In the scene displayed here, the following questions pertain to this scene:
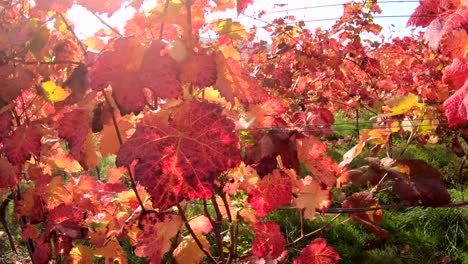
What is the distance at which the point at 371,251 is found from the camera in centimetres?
293

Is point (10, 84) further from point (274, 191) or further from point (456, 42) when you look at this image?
point (456, 42)

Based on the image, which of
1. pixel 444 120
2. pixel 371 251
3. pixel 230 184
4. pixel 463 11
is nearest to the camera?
pixel 463 11

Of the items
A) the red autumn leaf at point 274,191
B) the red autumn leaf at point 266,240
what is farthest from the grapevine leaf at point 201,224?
the red autumn leaf at point 274,191

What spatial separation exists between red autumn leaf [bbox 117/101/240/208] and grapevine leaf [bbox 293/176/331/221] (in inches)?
24.9

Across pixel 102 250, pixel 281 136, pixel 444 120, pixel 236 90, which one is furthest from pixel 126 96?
pixel 444 120

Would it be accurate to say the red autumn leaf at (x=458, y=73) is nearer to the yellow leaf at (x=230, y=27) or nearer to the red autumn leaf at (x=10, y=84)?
the yellow leaf at (x=230, y=27)

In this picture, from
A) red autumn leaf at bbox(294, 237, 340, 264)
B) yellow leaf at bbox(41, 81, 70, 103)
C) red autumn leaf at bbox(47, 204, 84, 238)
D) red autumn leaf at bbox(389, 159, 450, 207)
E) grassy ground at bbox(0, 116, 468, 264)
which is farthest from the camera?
grassy ground at bbox(0, 116, 468, 264)

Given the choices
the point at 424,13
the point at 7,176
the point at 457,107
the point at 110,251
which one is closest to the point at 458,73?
the point at 457,107

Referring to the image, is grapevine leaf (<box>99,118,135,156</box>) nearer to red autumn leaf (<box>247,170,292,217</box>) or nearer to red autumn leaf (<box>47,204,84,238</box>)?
red autumn leaf (<box>247,170,292,217</box>)

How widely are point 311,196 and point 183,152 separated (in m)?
0.73

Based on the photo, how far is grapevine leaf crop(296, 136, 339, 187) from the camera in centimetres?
131

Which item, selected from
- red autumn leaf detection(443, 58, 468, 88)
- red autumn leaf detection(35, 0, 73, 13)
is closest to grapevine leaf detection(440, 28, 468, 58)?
red autumn leaf detection(443, 58, 468, 88)

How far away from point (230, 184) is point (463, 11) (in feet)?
3.07

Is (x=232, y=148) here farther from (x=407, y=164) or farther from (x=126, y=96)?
(x=407, y=164)
